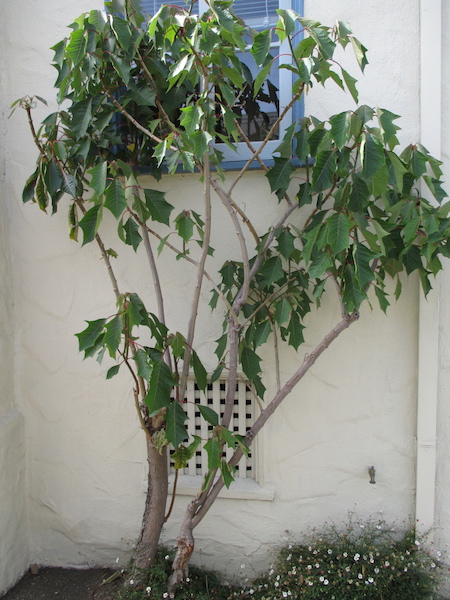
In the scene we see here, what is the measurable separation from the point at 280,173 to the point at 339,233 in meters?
0.62

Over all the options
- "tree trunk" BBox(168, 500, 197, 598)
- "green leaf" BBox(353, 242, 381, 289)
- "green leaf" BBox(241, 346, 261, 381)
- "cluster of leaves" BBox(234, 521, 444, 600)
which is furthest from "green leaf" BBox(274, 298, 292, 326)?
"cluster of leaves" BBox(234, 521, 444, 600)

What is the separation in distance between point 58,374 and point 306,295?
149 centimetres

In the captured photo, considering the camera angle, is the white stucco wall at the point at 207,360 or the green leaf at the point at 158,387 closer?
the green leaf at the point at 158,387

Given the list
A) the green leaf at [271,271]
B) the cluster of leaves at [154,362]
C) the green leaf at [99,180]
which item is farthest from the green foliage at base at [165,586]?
the green leaf at [99,180]

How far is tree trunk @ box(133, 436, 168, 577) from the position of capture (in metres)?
2.60

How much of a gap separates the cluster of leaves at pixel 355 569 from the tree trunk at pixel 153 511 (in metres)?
0.50

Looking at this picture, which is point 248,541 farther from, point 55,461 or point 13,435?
point 13,435

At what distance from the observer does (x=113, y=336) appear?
Answer: 2057 mm

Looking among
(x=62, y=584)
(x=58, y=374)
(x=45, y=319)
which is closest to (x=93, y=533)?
(x=62, y=584)

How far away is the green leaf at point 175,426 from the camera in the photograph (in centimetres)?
224

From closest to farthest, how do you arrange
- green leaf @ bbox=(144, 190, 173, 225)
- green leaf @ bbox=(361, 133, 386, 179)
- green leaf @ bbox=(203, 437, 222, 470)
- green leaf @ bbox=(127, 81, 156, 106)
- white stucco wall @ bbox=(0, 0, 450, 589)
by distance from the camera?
1. green leaf @ bbox=(361, 133, 386, 179)
2. green leaf @ bbox=(203, 437, 222, 470)
3. green leaf @ bbox=(144, 190, 173, 225)
4. green leaf @ bbox=(127, 81, 156, 106)
5. white stucco wall @ bbox=(0, 0, 450, 589)

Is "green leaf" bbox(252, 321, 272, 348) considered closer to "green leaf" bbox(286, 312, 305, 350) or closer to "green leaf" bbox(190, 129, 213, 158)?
"green leaf" bbox(286, 312, 305, 350)

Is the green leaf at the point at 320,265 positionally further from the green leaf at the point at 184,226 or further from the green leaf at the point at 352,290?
the green leaf at the point at 184,226

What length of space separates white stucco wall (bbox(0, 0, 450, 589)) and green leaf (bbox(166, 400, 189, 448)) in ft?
2.19
